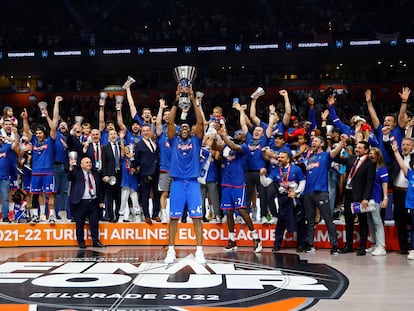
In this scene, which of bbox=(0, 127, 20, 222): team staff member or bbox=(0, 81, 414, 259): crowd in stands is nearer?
bbox=(0, 81, 414, 259): crowd in stands

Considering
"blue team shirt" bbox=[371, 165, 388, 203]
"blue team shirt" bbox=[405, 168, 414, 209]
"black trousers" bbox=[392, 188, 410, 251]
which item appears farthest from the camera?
"blue team shirt" bbox=[371, 165, 388, 203]

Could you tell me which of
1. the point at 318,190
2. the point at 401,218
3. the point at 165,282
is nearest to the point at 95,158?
the point at 165,282

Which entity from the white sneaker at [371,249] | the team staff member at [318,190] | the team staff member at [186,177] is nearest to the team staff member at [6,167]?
the team staff member at [186,177]

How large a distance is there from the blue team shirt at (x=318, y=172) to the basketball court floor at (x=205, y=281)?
1.07 metres

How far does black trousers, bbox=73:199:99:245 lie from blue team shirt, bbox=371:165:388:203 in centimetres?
462

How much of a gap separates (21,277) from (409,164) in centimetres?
576

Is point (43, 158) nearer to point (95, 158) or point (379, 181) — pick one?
point (95, 158)

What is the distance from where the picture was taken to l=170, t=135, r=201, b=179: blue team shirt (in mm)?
7531

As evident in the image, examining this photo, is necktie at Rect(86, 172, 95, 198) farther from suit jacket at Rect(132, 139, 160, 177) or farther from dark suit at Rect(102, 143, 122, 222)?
suit jacket at Rect(132, 139, 160, 177)

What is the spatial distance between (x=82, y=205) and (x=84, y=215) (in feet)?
0.59

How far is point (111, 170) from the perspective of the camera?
9.41 metres

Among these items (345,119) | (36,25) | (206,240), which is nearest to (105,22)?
(36,25)

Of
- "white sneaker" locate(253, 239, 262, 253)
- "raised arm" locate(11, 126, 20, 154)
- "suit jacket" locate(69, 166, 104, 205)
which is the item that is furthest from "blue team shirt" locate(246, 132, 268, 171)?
"raised arm" locate(11, 126, 20, 154)

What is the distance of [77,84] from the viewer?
24.9 metres
